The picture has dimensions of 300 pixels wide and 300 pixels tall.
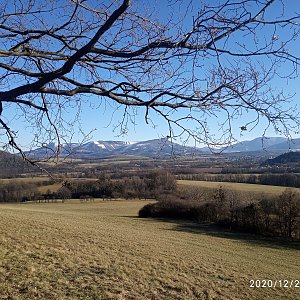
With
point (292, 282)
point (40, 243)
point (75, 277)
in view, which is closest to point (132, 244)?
point (40, 243)

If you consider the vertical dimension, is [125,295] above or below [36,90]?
below

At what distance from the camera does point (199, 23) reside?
129 inches


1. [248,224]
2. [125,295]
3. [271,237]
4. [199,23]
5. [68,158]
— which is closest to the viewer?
[199,23]

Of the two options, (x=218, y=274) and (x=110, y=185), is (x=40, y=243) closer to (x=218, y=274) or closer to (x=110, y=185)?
(x=218, y=274)

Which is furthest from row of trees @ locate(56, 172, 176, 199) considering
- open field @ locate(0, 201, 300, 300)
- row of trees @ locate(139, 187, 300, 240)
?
open field @ locate(0, 201, 300, 300)

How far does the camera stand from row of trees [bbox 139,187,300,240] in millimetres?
37375

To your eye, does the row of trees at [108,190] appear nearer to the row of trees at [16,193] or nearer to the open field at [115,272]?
the row of trees at [16,193]

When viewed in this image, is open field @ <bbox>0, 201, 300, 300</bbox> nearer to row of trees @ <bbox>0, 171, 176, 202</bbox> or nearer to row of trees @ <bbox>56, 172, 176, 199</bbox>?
row of trees @ <bbox>0, 171, 176, 202</bbox>

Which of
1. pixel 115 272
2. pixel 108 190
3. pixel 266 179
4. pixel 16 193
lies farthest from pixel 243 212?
pixel 16 193

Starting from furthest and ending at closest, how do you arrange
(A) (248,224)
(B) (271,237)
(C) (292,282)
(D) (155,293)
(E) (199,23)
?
(A) (248,224), (B) (271,237), (C) (292,282), (D) (155,293), (E) (199,23)

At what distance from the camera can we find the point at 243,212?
41031 mm

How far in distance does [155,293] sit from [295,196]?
31570mm

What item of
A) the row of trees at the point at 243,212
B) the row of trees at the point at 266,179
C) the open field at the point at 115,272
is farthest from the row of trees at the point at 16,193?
the open field at the point at 115,272

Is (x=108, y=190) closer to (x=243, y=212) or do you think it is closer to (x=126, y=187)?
(x=126, y=187)
